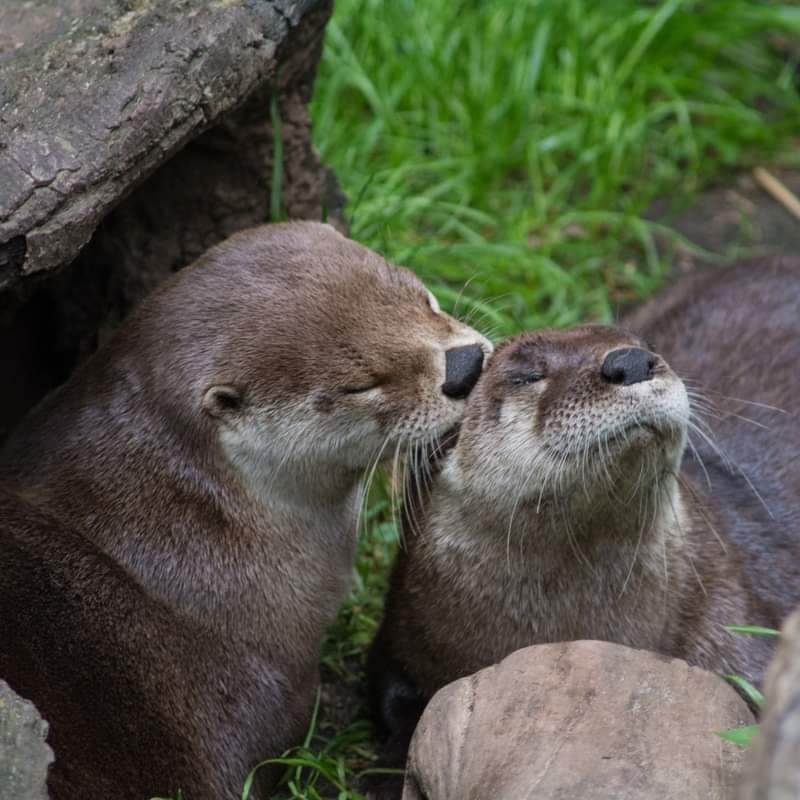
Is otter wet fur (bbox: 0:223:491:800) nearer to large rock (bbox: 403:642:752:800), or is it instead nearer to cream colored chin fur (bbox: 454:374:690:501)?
cream colored chin fur (bbox: 454:374:690:501)

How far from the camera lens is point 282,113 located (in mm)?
3330

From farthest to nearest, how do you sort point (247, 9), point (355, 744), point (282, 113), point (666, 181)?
point (666, 181)
point (282, 113)
point (355, 744)
point (247, 9)

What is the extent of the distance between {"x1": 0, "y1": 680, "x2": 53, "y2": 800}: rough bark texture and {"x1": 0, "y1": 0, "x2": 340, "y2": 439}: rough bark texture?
2.47 feet

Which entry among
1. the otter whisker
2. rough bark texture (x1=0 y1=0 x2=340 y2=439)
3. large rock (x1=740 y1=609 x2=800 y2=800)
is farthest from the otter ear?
large rock (x1=740 y1=609 x2=800 y2=800)

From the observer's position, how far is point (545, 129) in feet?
14.9

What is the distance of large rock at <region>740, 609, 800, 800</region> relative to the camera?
135cm

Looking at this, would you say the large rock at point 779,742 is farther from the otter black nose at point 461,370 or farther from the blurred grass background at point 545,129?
the blurred grass background at point 545,129

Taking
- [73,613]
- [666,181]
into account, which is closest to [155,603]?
[73,613]

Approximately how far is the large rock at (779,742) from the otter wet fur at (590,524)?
0.93 meters

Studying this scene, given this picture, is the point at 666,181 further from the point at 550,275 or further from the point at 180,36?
the point at 180,36

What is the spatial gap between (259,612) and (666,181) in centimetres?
253

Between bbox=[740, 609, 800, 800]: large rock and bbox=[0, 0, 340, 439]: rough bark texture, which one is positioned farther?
bbox=[0, 0, 340, 439]: rough bark texture

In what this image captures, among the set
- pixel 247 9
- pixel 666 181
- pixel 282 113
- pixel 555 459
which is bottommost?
pixel 666 181

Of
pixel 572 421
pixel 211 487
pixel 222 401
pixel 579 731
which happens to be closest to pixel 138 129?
pixel 222 401
